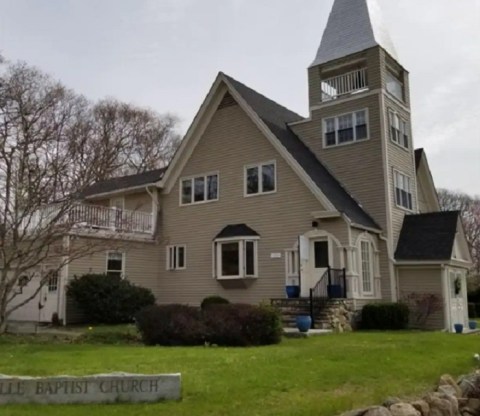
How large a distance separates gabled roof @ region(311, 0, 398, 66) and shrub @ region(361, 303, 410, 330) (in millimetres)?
9948

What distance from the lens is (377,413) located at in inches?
218

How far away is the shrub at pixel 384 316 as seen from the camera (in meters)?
16.7

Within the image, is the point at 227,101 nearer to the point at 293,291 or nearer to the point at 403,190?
the point at 403,190

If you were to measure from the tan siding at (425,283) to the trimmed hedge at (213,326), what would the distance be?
8317 mm

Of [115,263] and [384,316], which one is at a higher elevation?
[115,263]

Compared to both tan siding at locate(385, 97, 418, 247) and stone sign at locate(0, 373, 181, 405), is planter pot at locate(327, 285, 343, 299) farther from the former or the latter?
stone sign at locate(0, 373, 181, 405)

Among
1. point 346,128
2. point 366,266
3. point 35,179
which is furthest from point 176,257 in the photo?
point 346,128

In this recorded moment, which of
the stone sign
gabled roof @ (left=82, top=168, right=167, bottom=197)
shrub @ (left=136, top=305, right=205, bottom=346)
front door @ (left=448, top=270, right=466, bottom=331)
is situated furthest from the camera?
gabled roof @ (left=82, top=168, right=167, bottom=197)

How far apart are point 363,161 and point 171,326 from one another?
36.0 ft

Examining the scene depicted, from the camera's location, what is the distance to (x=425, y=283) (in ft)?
59.1

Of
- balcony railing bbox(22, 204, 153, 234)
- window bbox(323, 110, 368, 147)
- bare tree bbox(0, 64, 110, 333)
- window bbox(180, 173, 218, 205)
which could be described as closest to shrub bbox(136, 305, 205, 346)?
bare tree bbox(0, 64, 110, 333)

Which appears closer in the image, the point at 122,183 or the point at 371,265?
the point at 371,265

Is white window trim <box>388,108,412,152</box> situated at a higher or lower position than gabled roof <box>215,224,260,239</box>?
higher

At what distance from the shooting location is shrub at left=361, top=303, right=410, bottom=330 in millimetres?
16672
